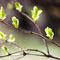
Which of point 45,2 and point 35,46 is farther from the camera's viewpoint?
point 45,2

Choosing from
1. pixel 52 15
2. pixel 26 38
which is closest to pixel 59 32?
pixel 52 15

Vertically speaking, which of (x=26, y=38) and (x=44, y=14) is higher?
(x=44, y=14)

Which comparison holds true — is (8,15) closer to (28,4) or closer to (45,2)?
(28,4)

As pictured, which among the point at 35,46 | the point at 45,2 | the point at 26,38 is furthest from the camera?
the point at 45,2

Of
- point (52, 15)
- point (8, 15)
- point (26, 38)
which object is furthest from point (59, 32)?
point (8, 15)

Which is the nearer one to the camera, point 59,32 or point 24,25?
point 59,32

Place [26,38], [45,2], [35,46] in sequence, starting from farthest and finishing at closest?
[45,2]
[26,38]
[35,46]

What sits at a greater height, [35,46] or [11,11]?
[11,11]

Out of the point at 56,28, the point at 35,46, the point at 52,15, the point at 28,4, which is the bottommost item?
the point at 35,46

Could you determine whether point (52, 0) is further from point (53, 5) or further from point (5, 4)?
point (5, 4)
